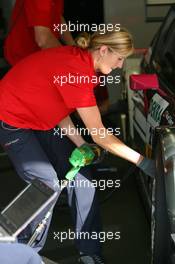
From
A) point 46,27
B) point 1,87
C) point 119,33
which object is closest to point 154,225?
point 119,33

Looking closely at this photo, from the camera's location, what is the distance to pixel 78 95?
2.67 m

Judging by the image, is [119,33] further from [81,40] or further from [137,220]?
[137,220]

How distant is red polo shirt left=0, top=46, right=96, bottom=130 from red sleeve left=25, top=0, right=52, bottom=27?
2.17 feet

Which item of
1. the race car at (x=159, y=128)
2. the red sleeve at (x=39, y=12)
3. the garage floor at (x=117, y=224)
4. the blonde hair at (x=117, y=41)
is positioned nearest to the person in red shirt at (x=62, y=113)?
the blonde hair at (x=117, y=41)

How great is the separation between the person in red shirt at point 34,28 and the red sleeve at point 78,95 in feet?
3.30

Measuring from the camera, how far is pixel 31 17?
356cm

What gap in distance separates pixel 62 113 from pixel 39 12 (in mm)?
879

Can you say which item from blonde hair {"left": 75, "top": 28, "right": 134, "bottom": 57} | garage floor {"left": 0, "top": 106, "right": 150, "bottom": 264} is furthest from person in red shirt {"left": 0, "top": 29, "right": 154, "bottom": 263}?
garage floor {"left": 0, "top": 106, "right": 150, "bottom": 264}

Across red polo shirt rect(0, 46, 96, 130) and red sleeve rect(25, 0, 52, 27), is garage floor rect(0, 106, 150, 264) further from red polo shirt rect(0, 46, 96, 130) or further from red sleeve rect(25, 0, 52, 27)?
Answer: red sleeve rect(25, 0, 52, 27)

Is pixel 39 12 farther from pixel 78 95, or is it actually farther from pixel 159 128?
pixel 159 128

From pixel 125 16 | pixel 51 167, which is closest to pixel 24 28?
pixel 51 167

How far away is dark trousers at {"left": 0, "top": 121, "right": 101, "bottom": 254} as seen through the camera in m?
3.00

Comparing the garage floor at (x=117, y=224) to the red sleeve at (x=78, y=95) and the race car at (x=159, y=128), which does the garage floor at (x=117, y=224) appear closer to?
the race car at (x=159, y=128)

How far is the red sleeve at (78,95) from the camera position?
8.73 ft
